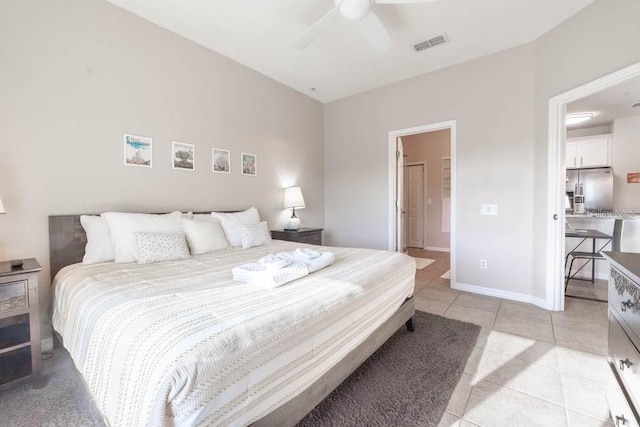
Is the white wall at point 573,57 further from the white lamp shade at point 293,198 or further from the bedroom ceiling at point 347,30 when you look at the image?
the white lamp shade at point 293,198

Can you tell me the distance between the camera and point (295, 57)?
3.43 metres

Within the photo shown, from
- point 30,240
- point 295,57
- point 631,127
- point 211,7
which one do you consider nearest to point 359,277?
point 30,240

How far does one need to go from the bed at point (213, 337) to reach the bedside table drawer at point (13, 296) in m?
0.16

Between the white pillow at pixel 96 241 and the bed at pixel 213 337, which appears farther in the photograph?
the white pillow at pixel 96 241

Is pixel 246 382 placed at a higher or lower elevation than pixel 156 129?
lower

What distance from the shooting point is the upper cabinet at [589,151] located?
4.99 meters

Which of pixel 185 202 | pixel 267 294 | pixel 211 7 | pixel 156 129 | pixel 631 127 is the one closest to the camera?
pixel 267 294

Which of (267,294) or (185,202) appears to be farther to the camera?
(185,202)

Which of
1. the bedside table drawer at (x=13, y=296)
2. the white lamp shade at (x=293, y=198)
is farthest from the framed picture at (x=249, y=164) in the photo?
the bedside table drawer at (x=13, y=296)

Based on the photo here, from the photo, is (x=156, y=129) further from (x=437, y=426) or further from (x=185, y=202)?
(x=437, y=426)

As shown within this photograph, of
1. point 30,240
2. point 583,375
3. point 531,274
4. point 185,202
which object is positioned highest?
point 185,202

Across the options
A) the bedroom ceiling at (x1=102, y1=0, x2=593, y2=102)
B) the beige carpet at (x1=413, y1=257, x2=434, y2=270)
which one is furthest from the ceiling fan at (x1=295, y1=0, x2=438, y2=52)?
the beige carpet at (x1=413, y1=257, x2=434, y2=270)

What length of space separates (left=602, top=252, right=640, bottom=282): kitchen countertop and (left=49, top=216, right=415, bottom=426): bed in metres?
1.12

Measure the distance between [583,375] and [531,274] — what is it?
157cm
